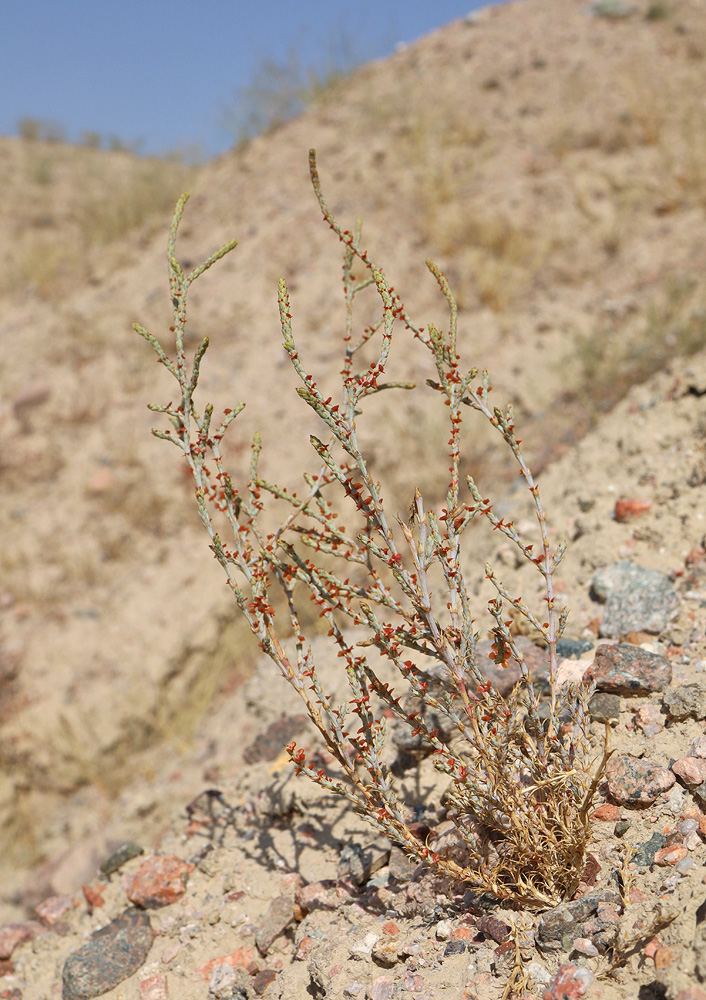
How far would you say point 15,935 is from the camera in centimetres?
267

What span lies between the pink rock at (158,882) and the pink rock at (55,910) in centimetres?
36

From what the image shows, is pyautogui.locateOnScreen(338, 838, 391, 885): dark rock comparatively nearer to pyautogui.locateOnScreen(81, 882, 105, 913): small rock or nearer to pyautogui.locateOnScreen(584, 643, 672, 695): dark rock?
pyautogui.locateOnScreen(584, 643, 672, 695): dark rock

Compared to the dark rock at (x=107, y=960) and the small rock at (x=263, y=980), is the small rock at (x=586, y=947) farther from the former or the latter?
the dark rock at (x=107, y=960)

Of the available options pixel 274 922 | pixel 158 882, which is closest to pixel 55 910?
pixel 158 882

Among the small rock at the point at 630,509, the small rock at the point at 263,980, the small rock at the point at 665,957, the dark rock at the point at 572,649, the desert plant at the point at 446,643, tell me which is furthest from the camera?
the small rock at the point at 630,509

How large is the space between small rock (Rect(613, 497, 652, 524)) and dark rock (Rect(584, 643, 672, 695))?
90cm

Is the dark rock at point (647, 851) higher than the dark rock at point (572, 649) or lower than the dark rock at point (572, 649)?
lower

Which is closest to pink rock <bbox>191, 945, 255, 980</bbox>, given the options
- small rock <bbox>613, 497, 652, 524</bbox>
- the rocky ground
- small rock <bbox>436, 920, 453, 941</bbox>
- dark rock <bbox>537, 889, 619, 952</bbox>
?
the rocky ground

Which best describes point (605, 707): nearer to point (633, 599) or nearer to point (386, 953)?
point (633, 599)

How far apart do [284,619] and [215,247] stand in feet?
14.6

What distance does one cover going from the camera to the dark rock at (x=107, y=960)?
2236mm

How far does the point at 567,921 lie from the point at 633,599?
4.12ft

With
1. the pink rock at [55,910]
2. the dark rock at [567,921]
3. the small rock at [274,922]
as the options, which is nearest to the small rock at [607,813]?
the dark rock at [567,921]

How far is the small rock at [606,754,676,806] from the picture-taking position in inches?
74.5
